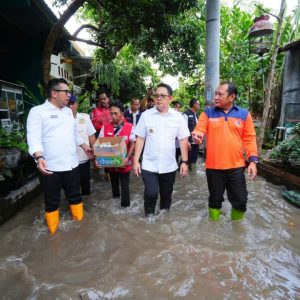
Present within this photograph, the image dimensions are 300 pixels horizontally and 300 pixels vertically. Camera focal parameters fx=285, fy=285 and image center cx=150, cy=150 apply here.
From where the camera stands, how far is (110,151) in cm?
405

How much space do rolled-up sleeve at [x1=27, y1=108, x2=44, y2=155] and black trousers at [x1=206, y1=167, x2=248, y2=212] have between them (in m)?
2.19

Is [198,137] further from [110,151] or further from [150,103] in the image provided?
[150,103]

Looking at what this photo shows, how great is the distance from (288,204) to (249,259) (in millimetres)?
2179

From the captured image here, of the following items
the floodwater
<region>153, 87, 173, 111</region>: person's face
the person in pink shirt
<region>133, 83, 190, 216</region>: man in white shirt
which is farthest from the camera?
the person in pink shirt

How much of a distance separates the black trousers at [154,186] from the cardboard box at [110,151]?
0.42 metres

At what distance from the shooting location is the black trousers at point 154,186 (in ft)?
12.9

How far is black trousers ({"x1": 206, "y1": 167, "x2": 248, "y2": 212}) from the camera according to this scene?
12.1ft

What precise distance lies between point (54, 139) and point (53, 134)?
0.06 metres

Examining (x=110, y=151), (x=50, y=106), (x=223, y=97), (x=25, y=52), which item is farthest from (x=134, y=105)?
(x=25, y=52)

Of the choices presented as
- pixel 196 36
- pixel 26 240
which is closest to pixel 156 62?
pixel 196 36

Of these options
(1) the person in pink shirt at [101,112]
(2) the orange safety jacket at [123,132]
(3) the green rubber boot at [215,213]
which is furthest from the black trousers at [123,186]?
(1) the person in pink shirt at [101,112]

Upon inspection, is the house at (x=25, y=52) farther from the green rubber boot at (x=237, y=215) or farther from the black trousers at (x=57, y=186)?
the green rubber boot at (x=237, y=215)

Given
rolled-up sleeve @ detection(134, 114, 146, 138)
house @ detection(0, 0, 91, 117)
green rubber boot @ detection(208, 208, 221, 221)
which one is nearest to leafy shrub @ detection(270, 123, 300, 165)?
green rubber boot @ detection(208, 208, 221, 221)

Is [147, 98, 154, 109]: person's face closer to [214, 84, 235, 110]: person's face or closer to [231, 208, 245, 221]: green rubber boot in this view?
[214, 84, 235, 110]: person's face
